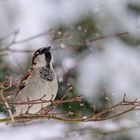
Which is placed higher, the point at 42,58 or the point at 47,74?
the point at 42,58

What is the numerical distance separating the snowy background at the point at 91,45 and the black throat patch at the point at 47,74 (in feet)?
3.67

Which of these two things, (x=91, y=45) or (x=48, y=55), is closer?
(x=48, y=55)

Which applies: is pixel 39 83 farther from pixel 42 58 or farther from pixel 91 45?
pixel 91 45

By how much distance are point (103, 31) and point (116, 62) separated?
23.7 inches

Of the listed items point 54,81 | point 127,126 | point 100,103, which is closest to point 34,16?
point 100,103

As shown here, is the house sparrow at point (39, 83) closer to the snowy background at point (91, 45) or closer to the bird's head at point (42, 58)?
the bird's head at point (42, 58)

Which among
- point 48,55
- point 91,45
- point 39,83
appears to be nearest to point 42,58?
point 48,55

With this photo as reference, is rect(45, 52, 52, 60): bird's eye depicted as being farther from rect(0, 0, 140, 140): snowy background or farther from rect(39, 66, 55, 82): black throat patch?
rect(0, 0, 140, 140): snowy background

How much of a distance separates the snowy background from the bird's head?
1.12m

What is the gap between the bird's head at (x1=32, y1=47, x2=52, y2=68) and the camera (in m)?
4.16

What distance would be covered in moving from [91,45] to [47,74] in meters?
3.31

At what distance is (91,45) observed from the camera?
24.5ft

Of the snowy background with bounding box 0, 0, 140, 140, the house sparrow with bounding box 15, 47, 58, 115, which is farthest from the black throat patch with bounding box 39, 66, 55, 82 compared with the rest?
the snowy background with bounding box 0, 0, 140, 140

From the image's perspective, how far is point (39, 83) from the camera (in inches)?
164
